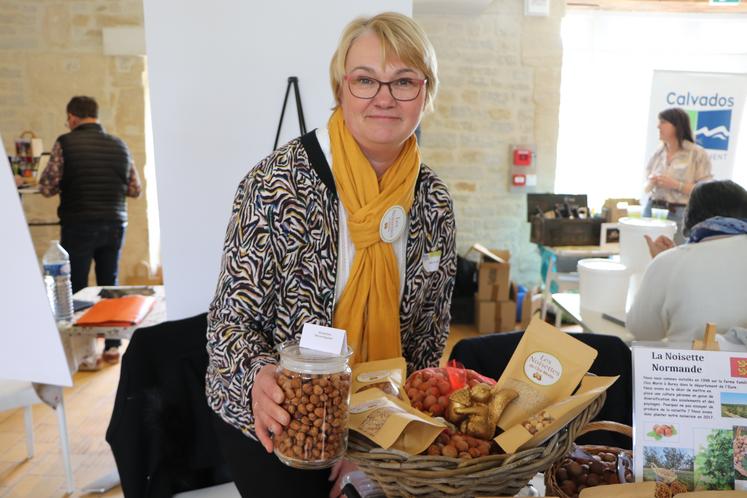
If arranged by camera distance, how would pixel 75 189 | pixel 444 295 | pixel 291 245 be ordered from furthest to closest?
pixel 75 189 → pixel 444 295 → pixel 291 245

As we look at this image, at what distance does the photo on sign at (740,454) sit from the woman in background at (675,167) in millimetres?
4538

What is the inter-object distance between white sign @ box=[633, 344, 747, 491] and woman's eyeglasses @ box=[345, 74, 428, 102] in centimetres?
67

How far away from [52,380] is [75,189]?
156 inches

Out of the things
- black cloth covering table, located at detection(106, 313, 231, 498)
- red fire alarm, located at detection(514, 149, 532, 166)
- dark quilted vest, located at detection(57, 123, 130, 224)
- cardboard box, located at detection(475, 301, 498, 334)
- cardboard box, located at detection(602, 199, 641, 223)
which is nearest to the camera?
black cloth covering table, located at detection(106, 313, 231, 498)

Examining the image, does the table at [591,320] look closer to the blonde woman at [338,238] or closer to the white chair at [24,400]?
the blonde woman at [338,238]

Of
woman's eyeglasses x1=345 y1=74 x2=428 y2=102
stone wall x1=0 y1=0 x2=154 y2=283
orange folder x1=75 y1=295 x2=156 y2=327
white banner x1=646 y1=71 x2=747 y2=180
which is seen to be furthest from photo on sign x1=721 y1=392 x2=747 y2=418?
stone wall x1=0 y1=0 x2=154 y2=283

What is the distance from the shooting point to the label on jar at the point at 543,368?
99 centimetres

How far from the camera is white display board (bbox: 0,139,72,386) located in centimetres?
58

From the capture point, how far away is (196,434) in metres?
1.65

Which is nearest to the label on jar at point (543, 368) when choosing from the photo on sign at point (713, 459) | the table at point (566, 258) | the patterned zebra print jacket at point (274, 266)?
the photo on sign at point (713, 459)

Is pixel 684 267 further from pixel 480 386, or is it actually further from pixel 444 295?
pixel 480 386

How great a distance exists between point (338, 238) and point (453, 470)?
0.62m

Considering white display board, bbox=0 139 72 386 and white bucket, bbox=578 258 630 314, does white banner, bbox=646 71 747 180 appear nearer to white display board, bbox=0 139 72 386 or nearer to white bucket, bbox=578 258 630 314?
white bucket, bbox=578 258 630 314

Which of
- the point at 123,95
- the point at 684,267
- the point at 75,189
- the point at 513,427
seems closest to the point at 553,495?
the point at 513,427
